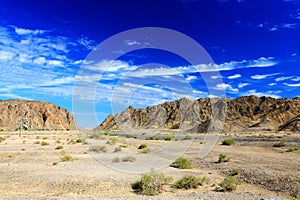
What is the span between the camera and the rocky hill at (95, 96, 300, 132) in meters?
105

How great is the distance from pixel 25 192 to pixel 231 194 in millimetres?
8425

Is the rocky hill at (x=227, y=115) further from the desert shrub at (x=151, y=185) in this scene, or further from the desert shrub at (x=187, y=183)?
the desert shrub at (x=151, y=185)

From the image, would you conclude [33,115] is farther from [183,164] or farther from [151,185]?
[151,185]

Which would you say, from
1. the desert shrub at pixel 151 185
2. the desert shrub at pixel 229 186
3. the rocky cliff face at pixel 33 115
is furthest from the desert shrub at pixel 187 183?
the rocky cliff face at pixel 33 115

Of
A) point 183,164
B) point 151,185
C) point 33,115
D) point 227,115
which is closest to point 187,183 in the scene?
point 151,185

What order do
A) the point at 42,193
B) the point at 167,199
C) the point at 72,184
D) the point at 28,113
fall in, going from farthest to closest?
1. the point at 28,113
2. the point at 72,184
3. the point at 42,193
4. the point at 167,199

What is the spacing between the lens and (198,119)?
12950 centimetres

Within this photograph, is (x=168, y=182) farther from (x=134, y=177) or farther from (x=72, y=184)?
(x=72, y=184)

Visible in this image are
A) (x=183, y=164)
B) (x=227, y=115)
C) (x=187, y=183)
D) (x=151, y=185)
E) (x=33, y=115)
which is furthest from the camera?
(x=33, y=115)

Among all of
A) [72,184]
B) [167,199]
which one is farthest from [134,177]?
[167,199]

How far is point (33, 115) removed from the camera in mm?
155875

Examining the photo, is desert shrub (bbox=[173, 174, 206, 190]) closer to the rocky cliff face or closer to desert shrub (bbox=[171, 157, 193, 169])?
desert shrub (bbox=[171, 157, 193, 169])

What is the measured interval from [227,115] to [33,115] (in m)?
96.9

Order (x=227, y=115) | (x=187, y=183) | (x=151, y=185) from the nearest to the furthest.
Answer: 1. (x=151, y=185)
2. (x=187, y=183)
3. (x=227, y=115)
